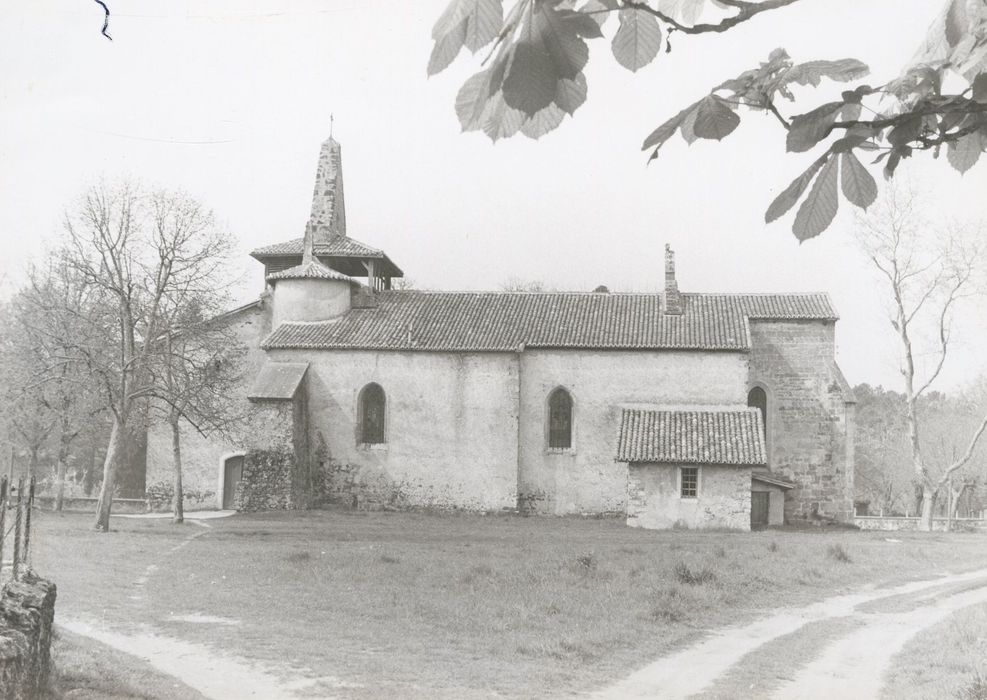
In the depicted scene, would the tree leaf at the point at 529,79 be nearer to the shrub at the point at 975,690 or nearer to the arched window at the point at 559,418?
the shrub at the point at 975,690

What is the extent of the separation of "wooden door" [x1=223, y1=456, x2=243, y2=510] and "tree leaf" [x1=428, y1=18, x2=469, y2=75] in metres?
32.9

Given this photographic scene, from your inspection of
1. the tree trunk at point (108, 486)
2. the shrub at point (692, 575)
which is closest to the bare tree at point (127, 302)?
the tree trunk at point (108, 486)

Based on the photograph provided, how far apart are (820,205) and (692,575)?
14.5 meters

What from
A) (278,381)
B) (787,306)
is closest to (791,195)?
(278,381)

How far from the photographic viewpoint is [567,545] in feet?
70.0

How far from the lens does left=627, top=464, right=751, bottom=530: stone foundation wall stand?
1060 inches

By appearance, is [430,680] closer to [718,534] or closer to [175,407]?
[175,407]

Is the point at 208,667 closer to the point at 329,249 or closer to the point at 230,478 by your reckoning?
the point at 230,478

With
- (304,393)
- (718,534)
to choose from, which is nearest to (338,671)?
(718,534)

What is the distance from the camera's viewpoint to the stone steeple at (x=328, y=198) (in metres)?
36.7

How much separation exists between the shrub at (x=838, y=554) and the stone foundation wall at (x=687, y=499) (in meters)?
6.12

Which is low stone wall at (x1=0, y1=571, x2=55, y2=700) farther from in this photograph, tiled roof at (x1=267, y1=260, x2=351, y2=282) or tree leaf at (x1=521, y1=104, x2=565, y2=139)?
tiled roof at (x1=267, y1=260, x2=351, y2=282)

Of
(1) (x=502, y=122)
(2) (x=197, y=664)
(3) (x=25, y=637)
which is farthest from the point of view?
(2) (x=197, y=664)

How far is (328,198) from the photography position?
3700cm
